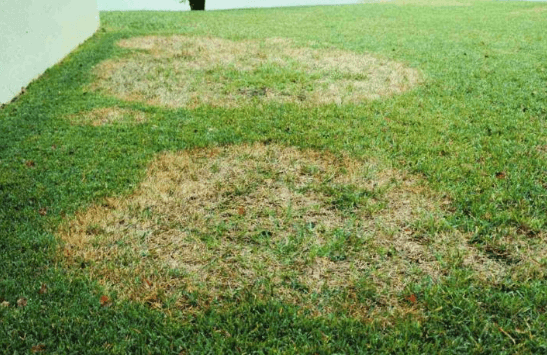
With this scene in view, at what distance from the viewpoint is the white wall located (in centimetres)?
730

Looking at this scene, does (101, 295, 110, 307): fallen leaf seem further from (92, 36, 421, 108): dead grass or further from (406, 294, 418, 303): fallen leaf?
(92, 36, 421, 108): dead grass

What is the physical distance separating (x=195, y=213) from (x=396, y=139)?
285 centimetres

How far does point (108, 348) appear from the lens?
2.62 m

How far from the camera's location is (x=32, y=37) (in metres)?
8.45

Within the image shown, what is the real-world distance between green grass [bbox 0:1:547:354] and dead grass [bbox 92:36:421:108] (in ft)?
1.35

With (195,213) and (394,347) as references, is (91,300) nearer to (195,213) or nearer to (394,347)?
(195,213)

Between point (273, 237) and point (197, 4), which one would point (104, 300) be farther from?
point (197, 4)

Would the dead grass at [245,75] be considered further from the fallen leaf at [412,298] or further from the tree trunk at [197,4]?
the tree trunk at [197,4]

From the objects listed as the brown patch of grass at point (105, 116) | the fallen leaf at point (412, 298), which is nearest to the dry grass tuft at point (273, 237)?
the fallen leaf at point (412, 298)

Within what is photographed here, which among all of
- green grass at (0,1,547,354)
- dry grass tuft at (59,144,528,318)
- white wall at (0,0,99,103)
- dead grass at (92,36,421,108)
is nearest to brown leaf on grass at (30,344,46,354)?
green grass at (0,1,547,354)

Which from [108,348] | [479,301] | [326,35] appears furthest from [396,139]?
[326,35]

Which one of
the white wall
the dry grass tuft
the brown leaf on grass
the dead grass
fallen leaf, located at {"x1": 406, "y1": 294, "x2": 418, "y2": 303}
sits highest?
the white wall

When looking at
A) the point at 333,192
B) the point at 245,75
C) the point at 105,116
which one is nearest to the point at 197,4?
the point at 245,75

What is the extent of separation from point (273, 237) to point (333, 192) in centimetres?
95
